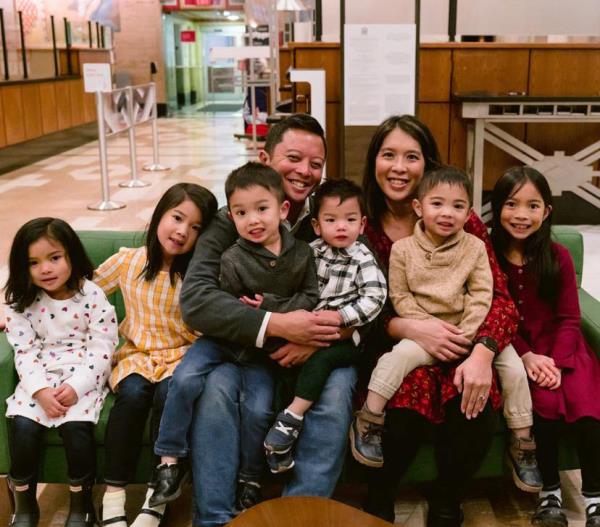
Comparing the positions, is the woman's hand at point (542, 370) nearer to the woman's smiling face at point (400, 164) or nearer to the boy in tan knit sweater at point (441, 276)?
the boy in tan knit sweater at point (441, 276)

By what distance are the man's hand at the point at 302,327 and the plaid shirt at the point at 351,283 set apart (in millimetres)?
72

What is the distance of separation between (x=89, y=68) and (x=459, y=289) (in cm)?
580

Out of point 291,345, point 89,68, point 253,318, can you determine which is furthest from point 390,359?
point 89,68

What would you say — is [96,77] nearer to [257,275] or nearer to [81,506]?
[257,275]

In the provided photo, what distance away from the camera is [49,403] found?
83.4 inches

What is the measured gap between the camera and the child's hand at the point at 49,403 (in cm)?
212

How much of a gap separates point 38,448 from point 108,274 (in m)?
0.63

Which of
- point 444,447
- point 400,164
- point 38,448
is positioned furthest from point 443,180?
point 38,448

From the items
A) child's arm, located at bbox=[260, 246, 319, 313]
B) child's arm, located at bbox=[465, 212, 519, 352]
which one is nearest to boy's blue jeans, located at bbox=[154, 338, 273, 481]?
child's arm, located at bbox=[260, 246, 319, 313]

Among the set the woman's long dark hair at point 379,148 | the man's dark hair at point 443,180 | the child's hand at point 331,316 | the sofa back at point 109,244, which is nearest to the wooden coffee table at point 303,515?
the child's hand at point 331,316

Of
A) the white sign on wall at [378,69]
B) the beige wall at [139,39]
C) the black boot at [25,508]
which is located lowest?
the black boot at [25,508]

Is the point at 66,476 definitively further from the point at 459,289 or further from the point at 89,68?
the point at 89,68

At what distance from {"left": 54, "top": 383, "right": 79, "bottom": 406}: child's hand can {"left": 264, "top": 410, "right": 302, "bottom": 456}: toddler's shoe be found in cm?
62

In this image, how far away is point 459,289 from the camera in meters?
2.26
